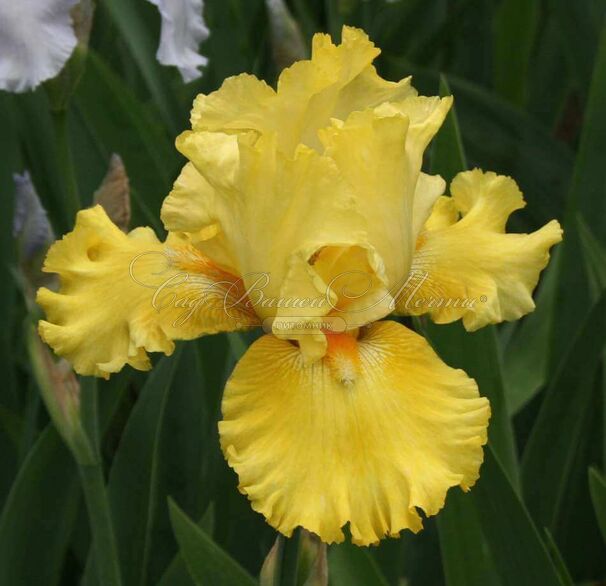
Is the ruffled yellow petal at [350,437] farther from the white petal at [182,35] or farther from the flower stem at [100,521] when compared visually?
the white petal at [182,35]

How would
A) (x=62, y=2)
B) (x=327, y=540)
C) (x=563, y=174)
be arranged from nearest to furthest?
(x=327, y=540)
(x=62, y=2)
(x=563, y=174)

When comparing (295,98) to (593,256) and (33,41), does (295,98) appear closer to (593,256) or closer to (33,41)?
(33,41)

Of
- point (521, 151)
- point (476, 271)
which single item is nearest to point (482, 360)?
point (476, 271)

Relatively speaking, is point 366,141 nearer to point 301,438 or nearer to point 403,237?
point 403,237

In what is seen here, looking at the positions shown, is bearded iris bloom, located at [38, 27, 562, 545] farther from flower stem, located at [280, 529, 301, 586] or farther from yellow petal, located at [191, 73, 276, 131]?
flower stem, located at [280, 529, 301, 586]

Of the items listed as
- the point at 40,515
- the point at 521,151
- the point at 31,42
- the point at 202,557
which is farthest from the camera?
the point at 521,151

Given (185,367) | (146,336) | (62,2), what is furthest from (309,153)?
(185,367)

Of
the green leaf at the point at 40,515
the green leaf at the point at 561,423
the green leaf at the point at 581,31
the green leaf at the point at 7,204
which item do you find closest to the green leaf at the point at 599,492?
the green leaf at the point at 561,423
